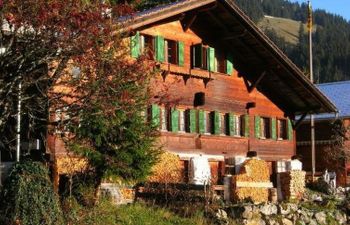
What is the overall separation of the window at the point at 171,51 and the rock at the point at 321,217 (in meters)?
7.70

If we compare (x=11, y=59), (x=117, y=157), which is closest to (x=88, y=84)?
(x=11, y=59)

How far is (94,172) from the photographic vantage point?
59.5ft

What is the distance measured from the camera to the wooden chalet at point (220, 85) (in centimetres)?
2644

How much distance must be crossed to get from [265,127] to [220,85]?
395 centimetres

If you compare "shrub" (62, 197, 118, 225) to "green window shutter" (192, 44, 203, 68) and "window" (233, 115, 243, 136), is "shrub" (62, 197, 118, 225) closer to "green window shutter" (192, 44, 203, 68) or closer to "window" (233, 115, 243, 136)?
"green window shutter" (192, 44, 203, 68)

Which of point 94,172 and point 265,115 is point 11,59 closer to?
point 94,172

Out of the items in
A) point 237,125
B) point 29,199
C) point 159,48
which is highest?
point 159,48

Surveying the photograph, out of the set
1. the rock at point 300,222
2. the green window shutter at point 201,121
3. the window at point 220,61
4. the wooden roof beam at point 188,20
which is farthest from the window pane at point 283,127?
the rock at point 300,222

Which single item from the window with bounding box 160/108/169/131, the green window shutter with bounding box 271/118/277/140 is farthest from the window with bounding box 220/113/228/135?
the window with bounding box 160/108/169/131

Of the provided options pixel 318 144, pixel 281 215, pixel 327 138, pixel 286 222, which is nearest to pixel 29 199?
pixel 281 215

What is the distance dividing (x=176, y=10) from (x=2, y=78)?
45.3ft

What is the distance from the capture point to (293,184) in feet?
90.6

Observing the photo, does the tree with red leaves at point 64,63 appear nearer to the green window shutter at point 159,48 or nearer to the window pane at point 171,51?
the green window shutter at point 159,48

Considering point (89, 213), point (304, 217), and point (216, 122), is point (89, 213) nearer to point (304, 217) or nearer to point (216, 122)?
point (304, 217)
